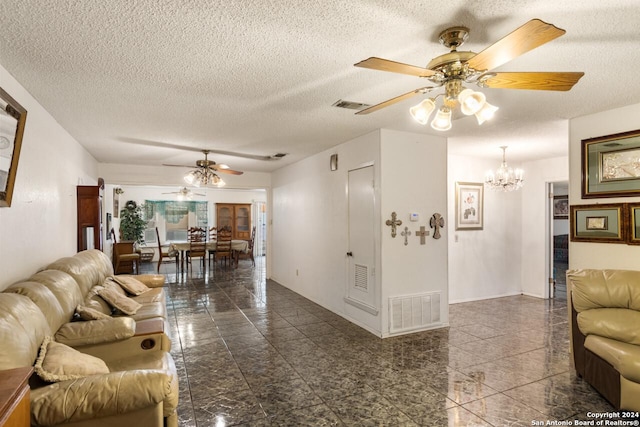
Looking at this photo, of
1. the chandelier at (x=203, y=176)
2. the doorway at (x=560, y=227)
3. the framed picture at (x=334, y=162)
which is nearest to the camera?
the framed picture at (x=334, y=162)

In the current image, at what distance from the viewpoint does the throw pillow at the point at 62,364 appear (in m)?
1.59

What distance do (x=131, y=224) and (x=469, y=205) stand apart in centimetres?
902

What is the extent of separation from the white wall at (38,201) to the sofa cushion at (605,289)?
4.20 metres

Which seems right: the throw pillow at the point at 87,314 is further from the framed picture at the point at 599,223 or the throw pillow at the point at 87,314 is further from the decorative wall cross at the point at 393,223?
the framed picture at the point at 599,223

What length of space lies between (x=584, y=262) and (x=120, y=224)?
10526 millimetres

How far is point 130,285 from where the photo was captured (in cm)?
385

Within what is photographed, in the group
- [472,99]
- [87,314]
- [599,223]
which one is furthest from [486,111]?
[87,314]

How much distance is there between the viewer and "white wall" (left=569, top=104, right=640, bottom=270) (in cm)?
299

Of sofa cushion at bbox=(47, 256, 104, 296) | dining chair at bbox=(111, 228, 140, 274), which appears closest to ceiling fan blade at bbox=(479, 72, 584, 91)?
sofa cushion at bbox=(47, 256, 104, 296)

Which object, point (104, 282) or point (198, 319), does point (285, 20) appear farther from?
point (198, 319)

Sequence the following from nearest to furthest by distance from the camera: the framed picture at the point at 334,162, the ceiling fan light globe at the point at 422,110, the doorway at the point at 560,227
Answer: the ceiling fan light globe at the point at 422,110
the framed picture at the point at 334,162
the doorway at the point at 560,227

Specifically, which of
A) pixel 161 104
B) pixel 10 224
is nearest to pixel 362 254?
pixel 161 104

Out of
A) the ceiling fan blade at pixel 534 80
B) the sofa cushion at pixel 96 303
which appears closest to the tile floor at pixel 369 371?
the sofa cushion at pixel 96 303

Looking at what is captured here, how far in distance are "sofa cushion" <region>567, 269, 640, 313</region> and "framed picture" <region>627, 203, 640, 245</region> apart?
0.41 metres
